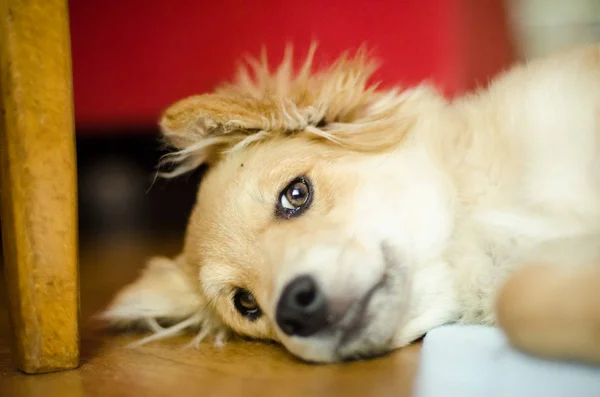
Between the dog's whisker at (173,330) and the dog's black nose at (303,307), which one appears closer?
the dog's black nose at (303,307)

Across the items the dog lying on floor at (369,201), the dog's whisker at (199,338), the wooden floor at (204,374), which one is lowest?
the dog's whisker at (199,338)

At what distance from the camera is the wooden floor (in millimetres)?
994

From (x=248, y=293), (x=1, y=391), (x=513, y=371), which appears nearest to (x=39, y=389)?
(x=1, y=391)

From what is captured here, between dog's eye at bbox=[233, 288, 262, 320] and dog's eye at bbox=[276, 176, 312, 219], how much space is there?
21 cm

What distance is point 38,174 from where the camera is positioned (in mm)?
1037

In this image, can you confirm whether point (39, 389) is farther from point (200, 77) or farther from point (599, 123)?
point (200, 77)

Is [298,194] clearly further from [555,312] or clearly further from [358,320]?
[555,312]

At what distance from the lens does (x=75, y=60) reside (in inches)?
110

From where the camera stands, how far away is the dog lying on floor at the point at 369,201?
42.9 inches

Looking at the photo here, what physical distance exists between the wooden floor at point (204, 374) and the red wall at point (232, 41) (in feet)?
4.17

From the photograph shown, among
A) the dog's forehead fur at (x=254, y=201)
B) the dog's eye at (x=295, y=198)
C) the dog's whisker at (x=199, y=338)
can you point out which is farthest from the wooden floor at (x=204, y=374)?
the dog's eye at (x=295, y=198)

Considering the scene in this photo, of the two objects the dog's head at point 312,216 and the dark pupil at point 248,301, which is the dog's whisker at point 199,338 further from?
the dark pupil at point 248,301

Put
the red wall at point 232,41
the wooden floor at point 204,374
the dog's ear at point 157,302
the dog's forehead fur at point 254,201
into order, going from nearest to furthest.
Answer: the wooden floor at point 204,374 → the dog's forehead fur at point 254,201 → the dog's ear at point 157,302 → the red wall at point 232,41

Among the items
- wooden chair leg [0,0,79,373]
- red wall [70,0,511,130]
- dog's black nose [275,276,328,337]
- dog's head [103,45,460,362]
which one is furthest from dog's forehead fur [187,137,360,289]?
red wall [70,0,511,130]
